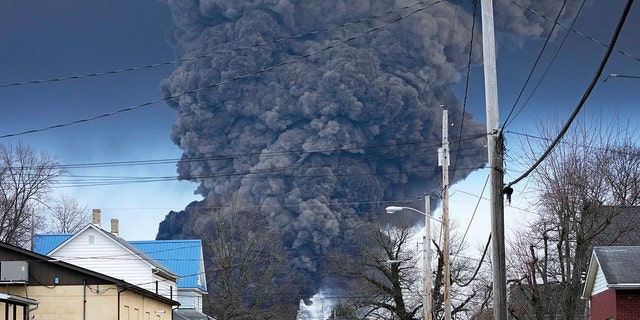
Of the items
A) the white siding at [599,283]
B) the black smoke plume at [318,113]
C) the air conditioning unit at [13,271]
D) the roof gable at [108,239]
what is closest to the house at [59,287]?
the air conditioning unit at [13,271]

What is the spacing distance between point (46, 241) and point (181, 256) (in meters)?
8.58

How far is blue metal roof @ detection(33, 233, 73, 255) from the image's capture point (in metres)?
57.6

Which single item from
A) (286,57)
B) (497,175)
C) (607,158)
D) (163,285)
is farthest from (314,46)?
(497,175)

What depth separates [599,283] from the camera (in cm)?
3416

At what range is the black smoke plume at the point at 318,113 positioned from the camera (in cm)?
10200

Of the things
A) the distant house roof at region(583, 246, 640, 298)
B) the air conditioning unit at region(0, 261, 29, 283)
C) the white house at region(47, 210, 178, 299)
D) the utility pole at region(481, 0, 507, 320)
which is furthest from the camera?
the white house at region(47, 210, 178, 299)

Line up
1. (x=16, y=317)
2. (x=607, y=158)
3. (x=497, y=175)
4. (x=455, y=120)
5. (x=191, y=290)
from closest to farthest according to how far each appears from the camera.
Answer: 1. (x=497, y=175)
2. (x=16, y=317)
3. (x=607, y=158)
4. (x=191, y=290)
5. (x=455, y=120)

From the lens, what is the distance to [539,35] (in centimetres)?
9969

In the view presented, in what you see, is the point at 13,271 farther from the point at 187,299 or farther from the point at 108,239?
the point at 187,299

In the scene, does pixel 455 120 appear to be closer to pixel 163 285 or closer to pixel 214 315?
pixel 214 315

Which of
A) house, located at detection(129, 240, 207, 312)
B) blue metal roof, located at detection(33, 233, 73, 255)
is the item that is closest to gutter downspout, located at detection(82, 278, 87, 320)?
blue metal roof, located at detection(33, 233, 73, 255)

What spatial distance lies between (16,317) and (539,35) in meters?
75.2

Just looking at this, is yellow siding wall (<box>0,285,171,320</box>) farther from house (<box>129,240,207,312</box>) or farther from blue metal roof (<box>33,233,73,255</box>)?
house (<box>129,240,207,312</box>)

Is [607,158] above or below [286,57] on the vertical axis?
below
